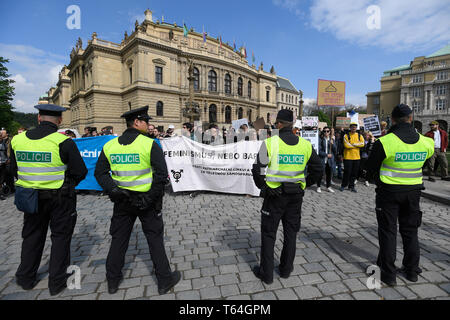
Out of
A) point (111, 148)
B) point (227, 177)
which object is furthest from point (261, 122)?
point (111, 148)

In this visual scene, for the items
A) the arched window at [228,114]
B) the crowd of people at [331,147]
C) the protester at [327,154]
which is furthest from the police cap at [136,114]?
the arched window at [228,114]

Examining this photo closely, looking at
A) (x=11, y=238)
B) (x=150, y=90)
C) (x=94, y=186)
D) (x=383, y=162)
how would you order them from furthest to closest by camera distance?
(x=150, y=90) < (x=94, y=186) < (x=11, y=238) < (x=383, y=162)

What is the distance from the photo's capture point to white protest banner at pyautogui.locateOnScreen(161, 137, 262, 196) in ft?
21.6

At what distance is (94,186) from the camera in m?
7.18

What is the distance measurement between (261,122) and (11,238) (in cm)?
875

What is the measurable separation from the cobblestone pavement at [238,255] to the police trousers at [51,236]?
0.20 meters

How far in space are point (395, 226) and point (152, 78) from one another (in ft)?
131

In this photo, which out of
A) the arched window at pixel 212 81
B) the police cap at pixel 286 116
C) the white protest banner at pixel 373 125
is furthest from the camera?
the arched window at pixel 212 81

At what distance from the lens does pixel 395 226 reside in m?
2.62

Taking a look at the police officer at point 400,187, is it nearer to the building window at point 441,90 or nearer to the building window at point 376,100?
the building window at point 441,90

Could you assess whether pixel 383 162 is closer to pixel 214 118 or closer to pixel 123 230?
pixel 123 230

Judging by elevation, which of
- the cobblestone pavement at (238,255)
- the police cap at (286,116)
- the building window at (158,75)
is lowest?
the cobblestone pavement at (238,255)

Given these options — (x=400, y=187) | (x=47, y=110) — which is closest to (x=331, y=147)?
(x=400, y=187)

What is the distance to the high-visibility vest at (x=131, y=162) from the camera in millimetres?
2439
